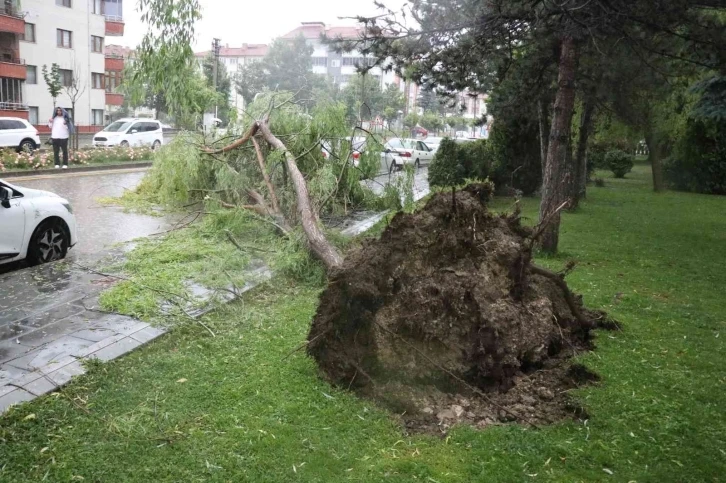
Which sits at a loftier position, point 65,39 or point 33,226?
point 65,39

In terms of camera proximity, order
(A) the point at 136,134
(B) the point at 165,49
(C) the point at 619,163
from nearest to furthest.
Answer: (B) the point at 165,49 → (C) the point at 619,163 → (A) the point at 136,134

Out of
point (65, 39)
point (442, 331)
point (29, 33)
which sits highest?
point (29, 33)

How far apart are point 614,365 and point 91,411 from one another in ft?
13.4

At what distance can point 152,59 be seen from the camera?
7320mm

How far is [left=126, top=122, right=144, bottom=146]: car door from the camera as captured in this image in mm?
29120

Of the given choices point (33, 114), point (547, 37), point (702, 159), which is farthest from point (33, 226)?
point (33, 114)

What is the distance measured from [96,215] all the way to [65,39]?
2850 centimetres

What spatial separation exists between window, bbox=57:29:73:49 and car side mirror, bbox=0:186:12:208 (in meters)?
31.5

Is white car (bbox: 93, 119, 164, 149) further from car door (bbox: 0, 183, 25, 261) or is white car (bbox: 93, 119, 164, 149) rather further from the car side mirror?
→ car door (bbox: 0, 183, 25, 261)

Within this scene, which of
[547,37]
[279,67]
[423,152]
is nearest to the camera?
[547,37]

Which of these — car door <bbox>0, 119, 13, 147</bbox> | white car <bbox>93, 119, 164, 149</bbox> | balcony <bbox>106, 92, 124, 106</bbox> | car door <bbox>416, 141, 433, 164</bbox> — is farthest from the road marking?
balcony <bbox>106, 92, 124, 106</bbox>

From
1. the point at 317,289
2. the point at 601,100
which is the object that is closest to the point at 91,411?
the point at 317,289

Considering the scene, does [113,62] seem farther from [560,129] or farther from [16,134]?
[560,129]

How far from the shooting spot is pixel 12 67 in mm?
34938
